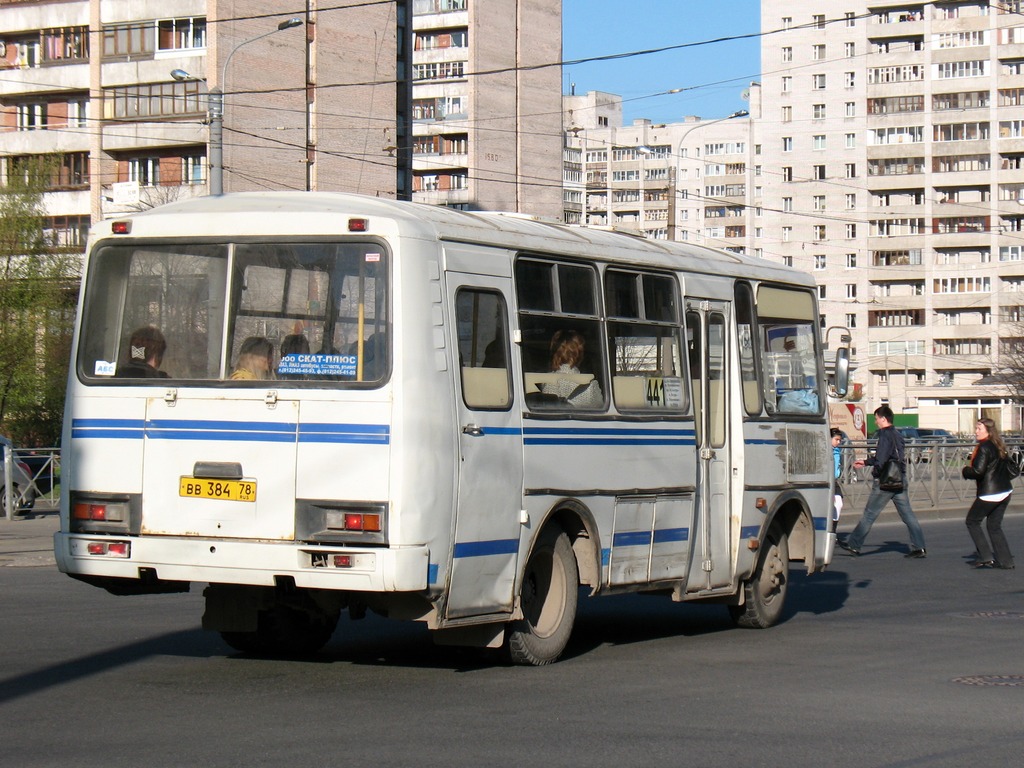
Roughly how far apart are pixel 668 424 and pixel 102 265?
4.06 meters

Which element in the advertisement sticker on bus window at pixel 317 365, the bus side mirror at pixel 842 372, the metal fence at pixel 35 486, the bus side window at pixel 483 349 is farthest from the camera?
the metal fence at pixel 35 486

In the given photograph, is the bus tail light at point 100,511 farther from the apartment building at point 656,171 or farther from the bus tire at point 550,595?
the apartment building at point 656,171

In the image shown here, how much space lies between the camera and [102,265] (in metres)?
9.98

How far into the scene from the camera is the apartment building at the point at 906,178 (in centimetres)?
10969

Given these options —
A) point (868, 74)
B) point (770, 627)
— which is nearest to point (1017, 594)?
point (770, 627)

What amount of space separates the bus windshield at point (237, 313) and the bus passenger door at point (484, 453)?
0.60 m

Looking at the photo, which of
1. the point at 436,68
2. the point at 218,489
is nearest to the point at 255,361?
the point at 218,489

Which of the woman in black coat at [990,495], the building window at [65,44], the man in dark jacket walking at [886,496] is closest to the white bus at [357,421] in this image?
the woman in black coat at [990,495]

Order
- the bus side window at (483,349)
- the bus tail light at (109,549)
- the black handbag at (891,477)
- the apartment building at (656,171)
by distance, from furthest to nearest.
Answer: the apartment building at (656,171), the black handbag at (891,477), the bus side window at (483,349), the bus tail light at (109,549)

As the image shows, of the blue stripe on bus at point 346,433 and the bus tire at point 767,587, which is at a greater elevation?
the blue stripe on bus at point 346,433

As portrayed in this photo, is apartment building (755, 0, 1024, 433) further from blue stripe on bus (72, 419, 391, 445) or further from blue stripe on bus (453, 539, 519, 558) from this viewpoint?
blue stripe on bus (72, 419, 391, 445)

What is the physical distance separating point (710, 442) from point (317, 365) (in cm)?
391

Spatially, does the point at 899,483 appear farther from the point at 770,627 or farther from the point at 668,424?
the point at 668,424

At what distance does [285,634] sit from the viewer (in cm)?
1059
